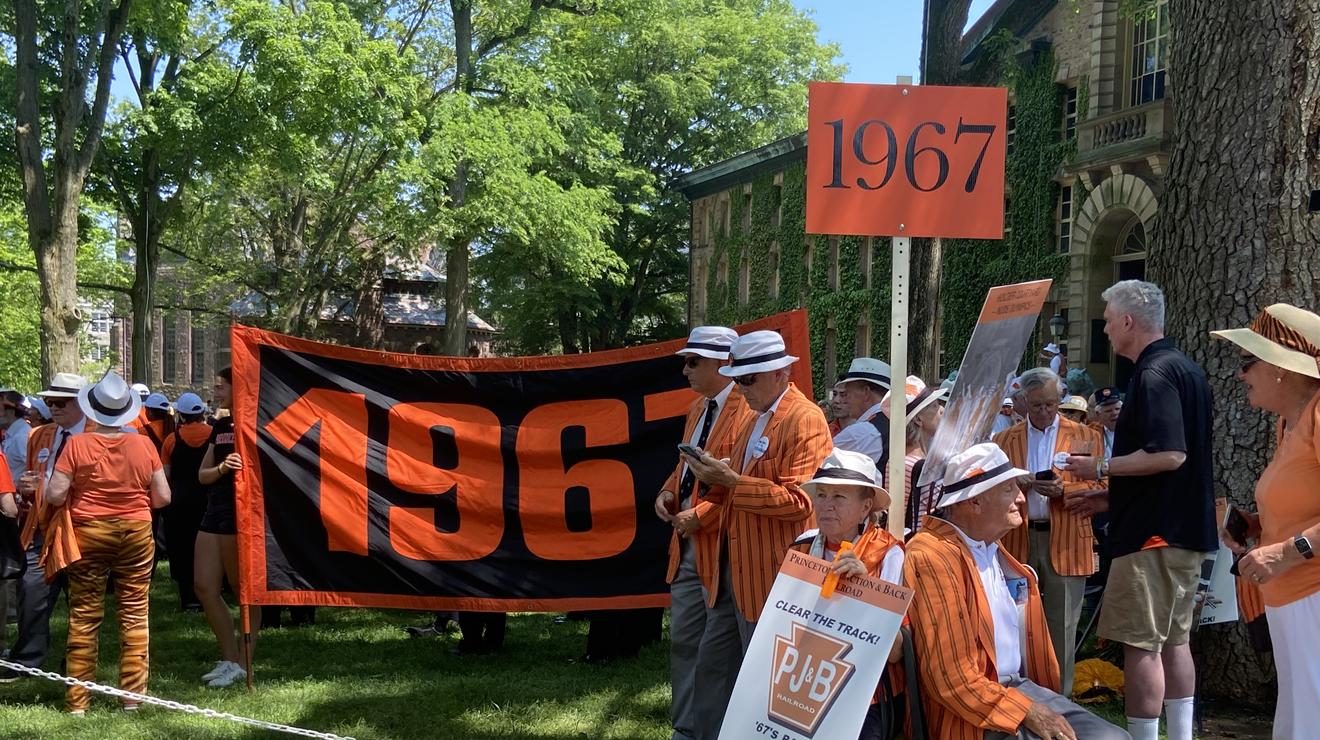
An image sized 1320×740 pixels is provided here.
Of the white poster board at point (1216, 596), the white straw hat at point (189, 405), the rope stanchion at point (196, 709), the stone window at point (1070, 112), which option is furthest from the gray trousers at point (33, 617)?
the stone window at point (1070, 112)

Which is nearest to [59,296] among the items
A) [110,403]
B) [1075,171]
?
[110,403]

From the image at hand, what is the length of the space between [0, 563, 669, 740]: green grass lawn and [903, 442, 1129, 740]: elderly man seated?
117 inches

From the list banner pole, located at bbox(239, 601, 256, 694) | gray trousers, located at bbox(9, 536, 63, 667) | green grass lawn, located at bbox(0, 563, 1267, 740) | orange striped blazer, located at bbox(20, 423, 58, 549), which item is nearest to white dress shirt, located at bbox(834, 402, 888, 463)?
green grass lawn, located at bbox(0, 563, 1267, 740)

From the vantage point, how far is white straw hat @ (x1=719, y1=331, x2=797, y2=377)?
5.20 meters

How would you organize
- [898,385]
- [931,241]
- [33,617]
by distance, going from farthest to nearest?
[931,241], [33,617], [898,385]

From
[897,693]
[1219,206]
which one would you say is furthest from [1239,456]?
[897,693]

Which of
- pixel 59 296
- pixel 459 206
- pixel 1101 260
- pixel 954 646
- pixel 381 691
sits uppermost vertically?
pixel 459 206

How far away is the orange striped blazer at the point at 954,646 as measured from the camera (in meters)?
3.53

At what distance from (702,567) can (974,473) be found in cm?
210

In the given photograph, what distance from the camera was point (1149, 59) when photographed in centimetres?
2545

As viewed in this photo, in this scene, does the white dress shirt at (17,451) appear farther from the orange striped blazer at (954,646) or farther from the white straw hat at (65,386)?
the orange striped blazer at (954,646)

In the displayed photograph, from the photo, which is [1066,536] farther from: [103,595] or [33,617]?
[33,617]

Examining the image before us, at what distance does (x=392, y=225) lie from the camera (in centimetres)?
2647

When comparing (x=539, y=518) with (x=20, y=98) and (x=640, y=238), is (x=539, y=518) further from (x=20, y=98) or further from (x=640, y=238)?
(x=640, y=238)
